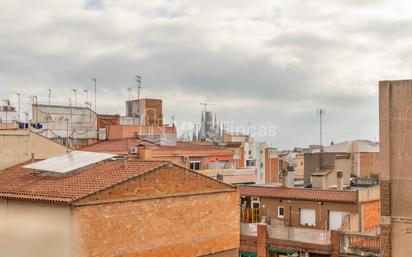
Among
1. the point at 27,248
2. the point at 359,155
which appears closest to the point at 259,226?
the point at 27,248

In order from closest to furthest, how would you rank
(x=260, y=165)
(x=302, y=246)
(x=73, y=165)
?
(x=73, y=165), (x=302, y=246), (x=260, y=165)

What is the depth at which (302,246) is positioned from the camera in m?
32.0

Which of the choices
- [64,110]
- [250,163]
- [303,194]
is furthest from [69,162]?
[250,163]

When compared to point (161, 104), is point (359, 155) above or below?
below

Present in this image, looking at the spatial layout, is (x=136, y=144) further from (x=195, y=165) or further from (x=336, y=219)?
(x=336, y=219)

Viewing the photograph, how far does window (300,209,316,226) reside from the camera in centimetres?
3572

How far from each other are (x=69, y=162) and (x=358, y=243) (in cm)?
1691

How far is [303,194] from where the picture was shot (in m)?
36.2

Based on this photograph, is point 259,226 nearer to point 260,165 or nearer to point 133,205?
point 133,205

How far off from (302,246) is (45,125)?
31.6 m

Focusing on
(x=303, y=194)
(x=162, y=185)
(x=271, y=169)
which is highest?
(x=162, y=185)

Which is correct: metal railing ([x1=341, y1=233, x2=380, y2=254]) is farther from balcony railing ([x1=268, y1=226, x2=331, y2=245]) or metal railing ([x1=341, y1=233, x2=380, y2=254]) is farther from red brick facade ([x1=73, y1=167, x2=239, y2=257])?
red brick facade ([x1=73, y1=167, x2=239, y2=257])

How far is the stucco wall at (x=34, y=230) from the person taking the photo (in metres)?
18.9

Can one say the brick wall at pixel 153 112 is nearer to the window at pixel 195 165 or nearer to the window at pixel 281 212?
the window at pixel 195 165
